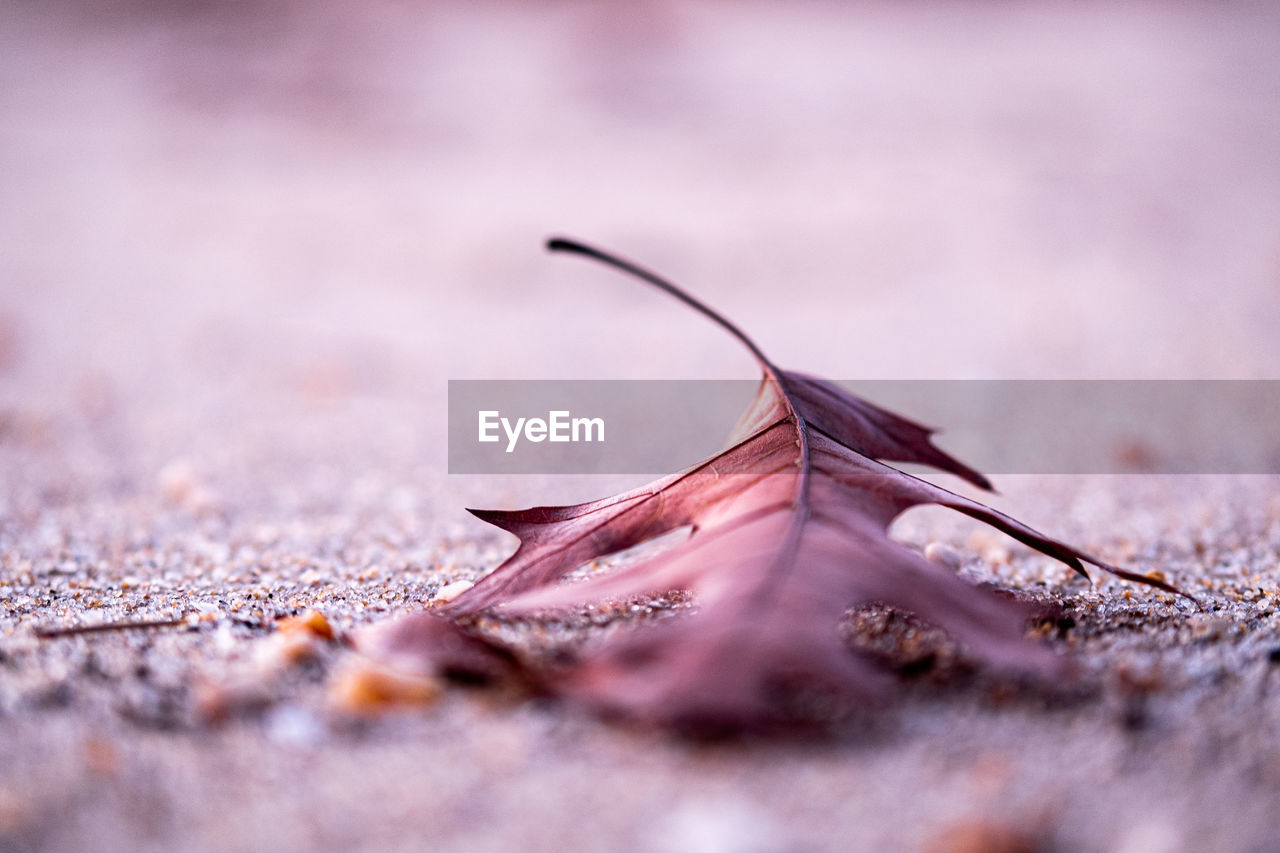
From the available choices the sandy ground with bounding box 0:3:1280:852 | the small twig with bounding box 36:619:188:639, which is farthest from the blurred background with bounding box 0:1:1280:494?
the small twig with bounding box 36:619:188:639

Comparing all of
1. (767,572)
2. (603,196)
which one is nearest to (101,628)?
(767,572)

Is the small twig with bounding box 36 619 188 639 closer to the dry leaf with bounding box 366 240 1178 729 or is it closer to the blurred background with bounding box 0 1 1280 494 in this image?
the dry leaf with bounding box 366 240 1178 729

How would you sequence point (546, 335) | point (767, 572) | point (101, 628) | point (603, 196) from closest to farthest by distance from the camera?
point (767, 572)
point (101, 628)
point (546, 335)
point (603, 196)

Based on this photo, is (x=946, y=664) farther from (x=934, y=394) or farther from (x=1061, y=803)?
(x=934, y=394)

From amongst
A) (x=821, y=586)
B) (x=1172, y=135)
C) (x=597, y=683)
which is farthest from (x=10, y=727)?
(x=1172, y=135)

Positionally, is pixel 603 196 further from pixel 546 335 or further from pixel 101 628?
pixel 101 628

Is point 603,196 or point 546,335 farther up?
point 603,196

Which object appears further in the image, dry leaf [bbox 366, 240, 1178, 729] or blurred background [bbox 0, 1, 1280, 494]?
blurred background [bbox 0, 1, 1280, 494]

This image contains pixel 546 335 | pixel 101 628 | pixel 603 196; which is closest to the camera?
pixel 101 628

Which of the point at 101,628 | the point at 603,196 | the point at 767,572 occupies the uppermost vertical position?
the point at 603,196
